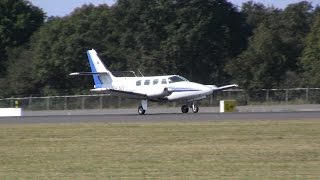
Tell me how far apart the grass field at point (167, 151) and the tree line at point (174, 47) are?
33.3 meters

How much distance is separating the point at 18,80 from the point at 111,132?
45.9 m

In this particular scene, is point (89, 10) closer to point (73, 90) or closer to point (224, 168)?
point (73, 90)

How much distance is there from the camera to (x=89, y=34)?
77062 millimetres

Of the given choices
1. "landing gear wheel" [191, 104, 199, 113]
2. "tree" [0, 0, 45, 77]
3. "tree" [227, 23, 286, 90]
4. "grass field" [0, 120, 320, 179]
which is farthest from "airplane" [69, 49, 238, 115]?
"tree" [0, 0, 45, 77]

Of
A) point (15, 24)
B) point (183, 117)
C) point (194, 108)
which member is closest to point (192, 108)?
point (194, 108)

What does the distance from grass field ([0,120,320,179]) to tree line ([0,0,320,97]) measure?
1311 inches

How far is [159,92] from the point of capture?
162ft

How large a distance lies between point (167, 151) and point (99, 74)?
3409cm

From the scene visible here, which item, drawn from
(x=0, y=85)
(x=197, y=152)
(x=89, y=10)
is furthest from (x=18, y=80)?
(x=197, y=152)

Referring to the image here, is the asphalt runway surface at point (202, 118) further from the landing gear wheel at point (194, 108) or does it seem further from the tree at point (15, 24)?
the tree at point (15, 24)

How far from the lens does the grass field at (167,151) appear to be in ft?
54.9

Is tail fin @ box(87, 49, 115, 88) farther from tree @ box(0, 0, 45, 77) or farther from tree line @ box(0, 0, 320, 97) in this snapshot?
tree @ box(0, 0, 45, 77)

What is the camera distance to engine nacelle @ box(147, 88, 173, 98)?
49188mm

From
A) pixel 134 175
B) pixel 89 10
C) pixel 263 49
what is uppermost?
pixel 89 10
